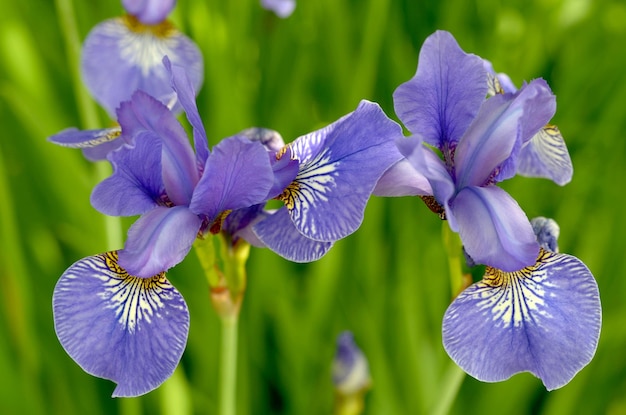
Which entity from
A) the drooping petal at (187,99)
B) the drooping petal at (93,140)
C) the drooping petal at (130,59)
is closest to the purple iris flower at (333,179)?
the drooping petal at (187,99)

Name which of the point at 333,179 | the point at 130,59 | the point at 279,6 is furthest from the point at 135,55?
the point at 333,179

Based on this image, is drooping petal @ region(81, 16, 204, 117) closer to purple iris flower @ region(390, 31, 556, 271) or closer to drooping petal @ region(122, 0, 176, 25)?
drooping petal @ region(122, 0, 176, 25)

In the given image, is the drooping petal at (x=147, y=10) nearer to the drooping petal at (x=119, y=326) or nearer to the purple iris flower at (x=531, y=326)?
the drooping petal at (x=119, y=326)

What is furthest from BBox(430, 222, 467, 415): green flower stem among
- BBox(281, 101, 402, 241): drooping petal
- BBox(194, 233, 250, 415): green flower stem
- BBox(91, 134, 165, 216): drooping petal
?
BBox(91, 134, 165, 216): drooping petal

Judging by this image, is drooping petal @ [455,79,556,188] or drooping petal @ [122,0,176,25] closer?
drooping petal @ [455,79,556,188]

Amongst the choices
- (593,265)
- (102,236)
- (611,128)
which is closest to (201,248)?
(102,236)

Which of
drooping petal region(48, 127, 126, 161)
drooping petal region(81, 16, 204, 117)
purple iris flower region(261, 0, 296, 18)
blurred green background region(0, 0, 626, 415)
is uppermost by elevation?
purple iris flower region(261, 0, 296, 18)
